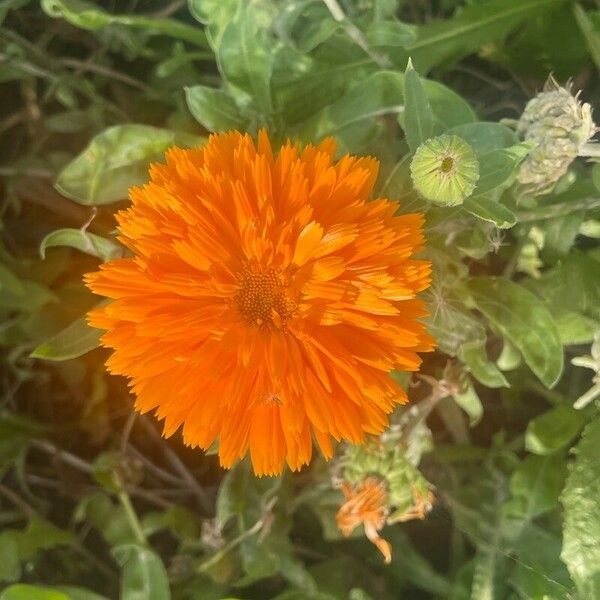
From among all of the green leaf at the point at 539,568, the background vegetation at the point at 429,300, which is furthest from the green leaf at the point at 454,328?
the green leaf at the point at 539,568

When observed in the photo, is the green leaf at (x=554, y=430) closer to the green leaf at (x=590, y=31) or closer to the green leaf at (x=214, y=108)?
the green leaf at (x=590, y=31)

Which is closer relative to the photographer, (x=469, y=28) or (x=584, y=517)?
(x=584, y=517)

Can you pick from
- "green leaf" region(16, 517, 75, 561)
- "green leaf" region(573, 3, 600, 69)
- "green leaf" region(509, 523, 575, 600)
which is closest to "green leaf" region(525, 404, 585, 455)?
"green leaf" region(509, 523, 575, 600)

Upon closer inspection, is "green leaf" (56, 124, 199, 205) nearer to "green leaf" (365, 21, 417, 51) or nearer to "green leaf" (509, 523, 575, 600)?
"green leaf" (365, 21, 417, 51)

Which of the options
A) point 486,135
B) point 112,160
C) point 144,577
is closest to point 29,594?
point 144,577

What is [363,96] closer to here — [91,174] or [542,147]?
[542,147]

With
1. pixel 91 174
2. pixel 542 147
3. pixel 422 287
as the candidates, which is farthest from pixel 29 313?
pixel 542 147

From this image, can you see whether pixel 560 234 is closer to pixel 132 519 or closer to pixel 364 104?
pixel 364 104

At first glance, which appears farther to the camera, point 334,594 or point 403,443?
point 334,594
